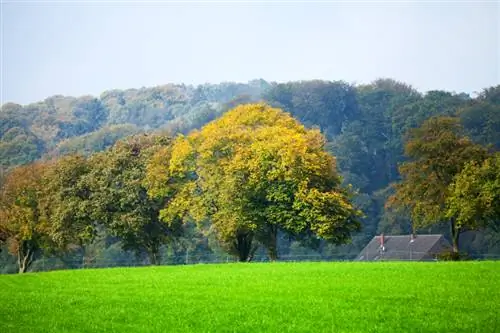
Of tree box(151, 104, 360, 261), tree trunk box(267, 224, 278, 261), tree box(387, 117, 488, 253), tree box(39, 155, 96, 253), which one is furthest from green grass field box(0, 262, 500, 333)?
tree box(39, 155, 96, 253)

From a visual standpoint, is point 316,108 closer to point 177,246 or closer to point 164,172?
point 177,246

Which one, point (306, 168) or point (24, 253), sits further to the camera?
point (24, 253)

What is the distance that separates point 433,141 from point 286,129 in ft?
45.0

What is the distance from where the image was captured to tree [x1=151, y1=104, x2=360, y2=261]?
5597 centimetres

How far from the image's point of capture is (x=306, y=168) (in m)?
56.1

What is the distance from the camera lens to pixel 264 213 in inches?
2248

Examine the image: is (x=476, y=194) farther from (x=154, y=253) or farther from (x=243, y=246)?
(x=154, y=253)

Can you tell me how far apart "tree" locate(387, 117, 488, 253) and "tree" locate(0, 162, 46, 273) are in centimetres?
3771

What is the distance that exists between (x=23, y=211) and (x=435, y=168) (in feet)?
139

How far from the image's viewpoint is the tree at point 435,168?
194 ft

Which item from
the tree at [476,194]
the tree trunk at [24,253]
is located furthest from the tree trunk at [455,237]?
the tree trunk at [24,253]

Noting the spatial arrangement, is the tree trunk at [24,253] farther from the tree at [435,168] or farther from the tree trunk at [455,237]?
the tree trunk at [455,237]

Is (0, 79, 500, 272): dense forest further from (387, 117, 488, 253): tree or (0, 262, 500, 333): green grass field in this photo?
(0, 262, 500, 333): green grass field

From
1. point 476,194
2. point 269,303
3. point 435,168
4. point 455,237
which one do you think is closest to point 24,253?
point 435,168
